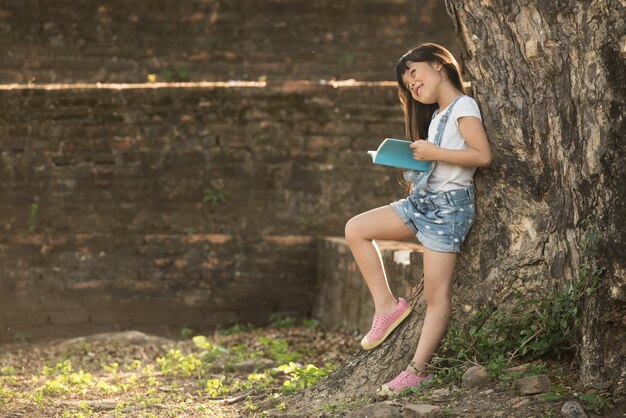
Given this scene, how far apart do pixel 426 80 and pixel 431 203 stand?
0.53 meters

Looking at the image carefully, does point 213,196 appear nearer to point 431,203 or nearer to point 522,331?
point 431,203

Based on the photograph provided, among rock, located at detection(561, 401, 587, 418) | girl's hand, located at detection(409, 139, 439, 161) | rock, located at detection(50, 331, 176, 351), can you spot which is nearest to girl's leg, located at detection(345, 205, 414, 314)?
girl's hand, located at detection(409, 139, 439, 161)

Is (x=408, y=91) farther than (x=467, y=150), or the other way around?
(x=408, y=91)

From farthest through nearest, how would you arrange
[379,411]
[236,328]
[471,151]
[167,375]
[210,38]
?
Result: [210,38]
[236,328]
[167,375]
[471,151]
[379,411]

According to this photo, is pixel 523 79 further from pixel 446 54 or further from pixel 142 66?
pixel 142 66

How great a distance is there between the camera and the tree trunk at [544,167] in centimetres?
382

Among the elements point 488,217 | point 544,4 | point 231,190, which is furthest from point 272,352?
point 544,4

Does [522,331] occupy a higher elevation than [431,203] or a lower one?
lower

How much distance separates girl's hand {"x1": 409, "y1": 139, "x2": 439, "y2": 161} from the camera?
4.36 meters

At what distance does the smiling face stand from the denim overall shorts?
134mm

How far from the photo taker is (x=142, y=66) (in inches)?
462

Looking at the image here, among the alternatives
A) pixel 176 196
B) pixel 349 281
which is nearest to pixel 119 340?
pixel 176 196

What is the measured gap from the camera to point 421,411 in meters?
3.91

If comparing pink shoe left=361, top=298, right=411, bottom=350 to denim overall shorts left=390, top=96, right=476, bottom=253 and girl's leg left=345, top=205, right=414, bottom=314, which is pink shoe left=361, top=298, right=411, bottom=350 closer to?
girl's leg left=345, top=205, right=414, bottom=314
